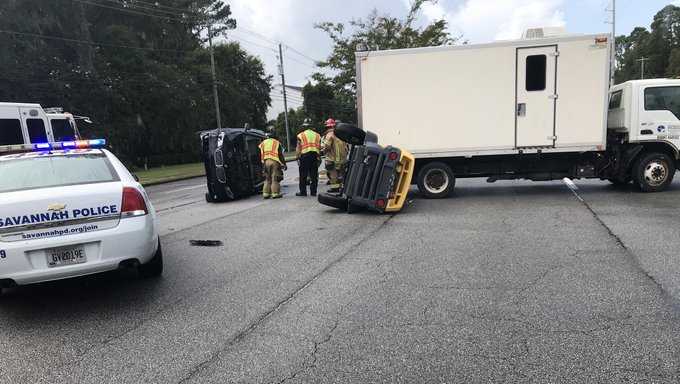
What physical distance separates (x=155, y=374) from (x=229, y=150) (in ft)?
29.9

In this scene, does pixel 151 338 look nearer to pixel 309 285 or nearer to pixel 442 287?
pixel 309 285

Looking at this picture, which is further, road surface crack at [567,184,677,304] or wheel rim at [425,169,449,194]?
wheel rim at [425,169,449,194]

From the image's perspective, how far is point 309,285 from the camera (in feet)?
16.8

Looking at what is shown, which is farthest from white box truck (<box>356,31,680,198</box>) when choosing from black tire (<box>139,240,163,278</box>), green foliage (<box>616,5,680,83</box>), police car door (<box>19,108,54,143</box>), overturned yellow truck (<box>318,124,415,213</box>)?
green foliage (<box>616,5,680,83</box>)

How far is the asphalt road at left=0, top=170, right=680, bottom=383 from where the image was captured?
132 inches

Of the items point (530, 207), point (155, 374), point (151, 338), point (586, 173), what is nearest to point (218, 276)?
point (151, 338)

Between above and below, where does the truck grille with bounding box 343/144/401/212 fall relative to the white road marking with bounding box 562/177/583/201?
above

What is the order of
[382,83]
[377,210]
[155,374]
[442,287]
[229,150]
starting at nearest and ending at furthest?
[155,374] < [442,287] < [377,210] < [382,83] < [229,150]

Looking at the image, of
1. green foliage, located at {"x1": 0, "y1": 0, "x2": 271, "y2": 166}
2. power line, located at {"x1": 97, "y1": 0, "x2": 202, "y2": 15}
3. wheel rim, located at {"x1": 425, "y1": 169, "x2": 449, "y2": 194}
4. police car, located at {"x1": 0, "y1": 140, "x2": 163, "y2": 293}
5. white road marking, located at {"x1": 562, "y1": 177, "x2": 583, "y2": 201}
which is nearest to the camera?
police car, located at {"x1": 0, "y1": 140, "x2": 163, "y2": 293}

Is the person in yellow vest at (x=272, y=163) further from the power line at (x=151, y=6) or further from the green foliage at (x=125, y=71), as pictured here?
the power line at (x=151, y=6)

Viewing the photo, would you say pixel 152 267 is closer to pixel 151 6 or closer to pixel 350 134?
pixel 350 134

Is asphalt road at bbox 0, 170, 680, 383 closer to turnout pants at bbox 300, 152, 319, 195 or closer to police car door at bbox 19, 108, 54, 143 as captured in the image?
turnout pants at bbox 300, 152, 319, 195

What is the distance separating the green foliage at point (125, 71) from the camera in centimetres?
2675

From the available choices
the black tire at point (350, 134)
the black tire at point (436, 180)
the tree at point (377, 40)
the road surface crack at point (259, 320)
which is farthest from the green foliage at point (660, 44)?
the road surface crack at point (259, 320)
